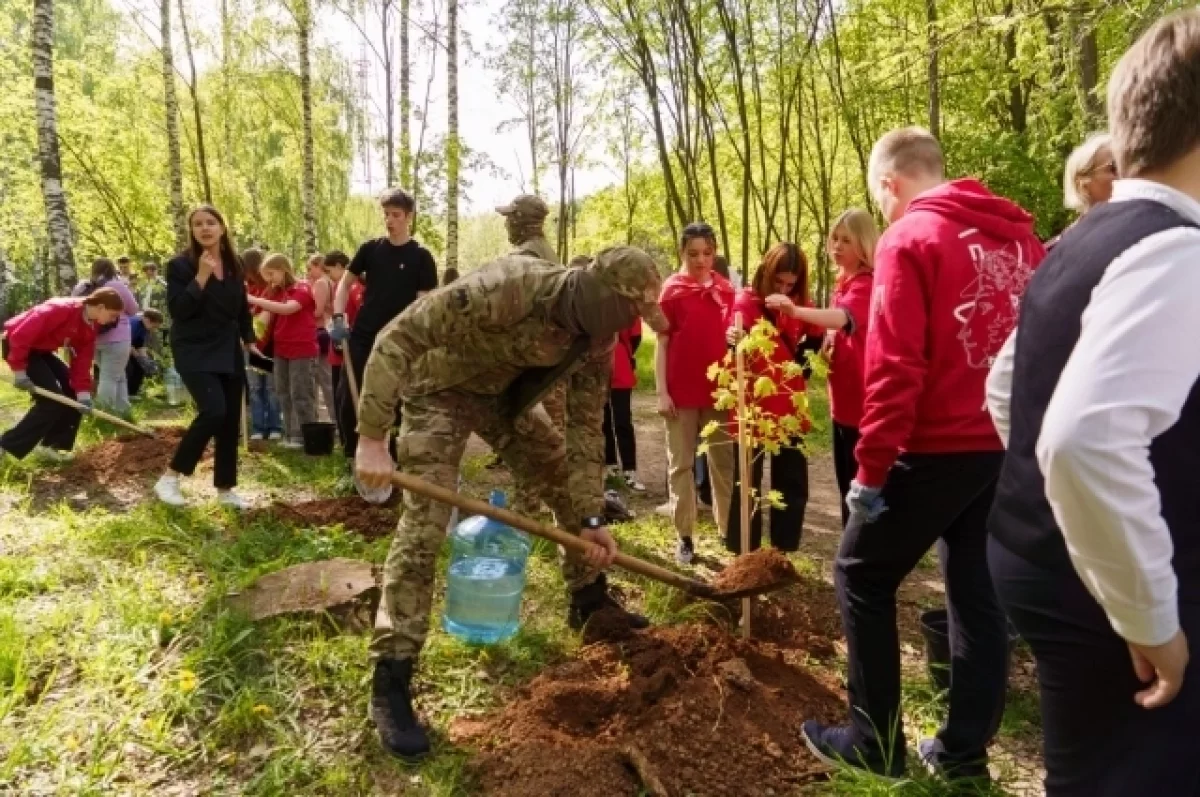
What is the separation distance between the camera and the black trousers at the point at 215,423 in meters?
5.05

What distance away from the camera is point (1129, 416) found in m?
1.10

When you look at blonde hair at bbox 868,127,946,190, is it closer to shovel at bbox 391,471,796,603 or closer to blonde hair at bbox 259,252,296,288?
shovel at bbox 391,471,796,603

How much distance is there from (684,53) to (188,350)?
319 inches

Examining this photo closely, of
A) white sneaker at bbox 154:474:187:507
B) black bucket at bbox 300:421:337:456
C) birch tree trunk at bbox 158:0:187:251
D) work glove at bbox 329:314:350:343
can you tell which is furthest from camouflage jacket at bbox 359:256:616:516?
birch tree trunk at bbox 158:0:187:251

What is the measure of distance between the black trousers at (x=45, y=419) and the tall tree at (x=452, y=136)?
8796 millimetres

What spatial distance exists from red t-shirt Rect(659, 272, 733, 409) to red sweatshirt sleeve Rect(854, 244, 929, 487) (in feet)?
8.09

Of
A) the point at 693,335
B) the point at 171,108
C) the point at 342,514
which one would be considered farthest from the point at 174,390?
the point at 693,335

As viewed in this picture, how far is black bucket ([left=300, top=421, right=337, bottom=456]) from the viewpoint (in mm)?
6816

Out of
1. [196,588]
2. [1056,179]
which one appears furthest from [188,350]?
[1056,179]

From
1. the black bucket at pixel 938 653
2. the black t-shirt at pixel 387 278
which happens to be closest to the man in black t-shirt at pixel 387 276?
the black t-shirt at pixel 387 278

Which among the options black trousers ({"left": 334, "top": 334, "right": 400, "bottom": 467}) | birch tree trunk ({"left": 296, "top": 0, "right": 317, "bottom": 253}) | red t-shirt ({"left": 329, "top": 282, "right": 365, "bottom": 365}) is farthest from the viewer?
birch tree trunk ({"left": 296, "top": 0, "right": 317, "bottom": 253})

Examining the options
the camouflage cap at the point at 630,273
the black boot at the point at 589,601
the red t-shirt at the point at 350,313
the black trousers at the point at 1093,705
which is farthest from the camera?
the red t-shirt at the point at 350,313

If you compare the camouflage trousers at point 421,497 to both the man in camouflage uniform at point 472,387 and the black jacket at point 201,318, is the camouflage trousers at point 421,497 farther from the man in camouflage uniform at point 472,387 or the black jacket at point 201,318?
the black jacket at point 201,318

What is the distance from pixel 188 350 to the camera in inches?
197
